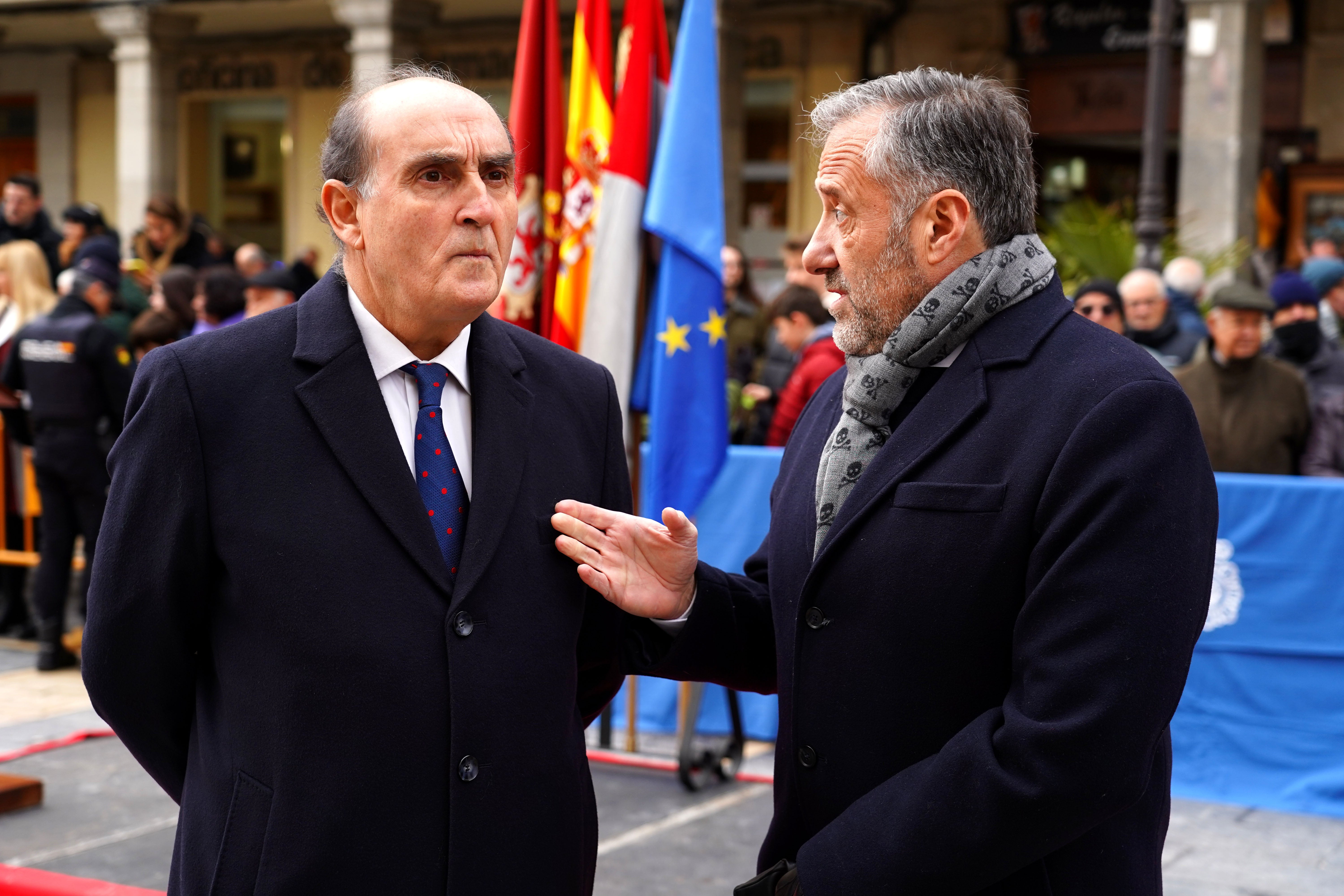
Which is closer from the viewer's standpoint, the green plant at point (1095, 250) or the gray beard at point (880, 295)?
the gray beard at point (880, 295)

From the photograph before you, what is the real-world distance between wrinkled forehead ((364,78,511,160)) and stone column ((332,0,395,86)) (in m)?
13.7

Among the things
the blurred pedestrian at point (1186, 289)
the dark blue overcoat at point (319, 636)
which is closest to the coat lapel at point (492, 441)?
the dark blue overcoat at point (319, 636)

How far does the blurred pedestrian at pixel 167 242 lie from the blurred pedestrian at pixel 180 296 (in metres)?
2.82

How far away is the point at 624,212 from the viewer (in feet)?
18.6

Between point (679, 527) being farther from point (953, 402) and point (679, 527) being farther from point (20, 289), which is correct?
point (20, 289)

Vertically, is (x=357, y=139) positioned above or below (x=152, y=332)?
above

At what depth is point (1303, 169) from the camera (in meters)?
14.2

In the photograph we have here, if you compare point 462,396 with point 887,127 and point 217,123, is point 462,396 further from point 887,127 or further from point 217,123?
point 217,123

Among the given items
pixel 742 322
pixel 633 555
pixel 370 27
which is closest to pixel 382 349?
pixel 633 555

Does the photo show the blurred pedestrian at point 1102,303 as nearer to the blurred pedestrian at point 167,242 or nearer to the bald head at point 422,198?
the bald head at point 422,198

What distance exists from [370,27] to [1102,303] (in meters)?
10.8

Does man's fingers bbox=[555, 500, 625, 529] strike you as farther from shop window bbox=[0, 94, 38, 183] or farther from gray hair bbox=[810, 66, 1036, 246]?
shop window bbox=[0, 94, 38, 183]

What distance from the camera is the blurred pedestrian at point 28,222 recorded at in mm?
11523

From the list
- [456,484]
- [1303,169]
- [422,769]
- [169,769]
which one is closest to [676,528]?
[456,484]
